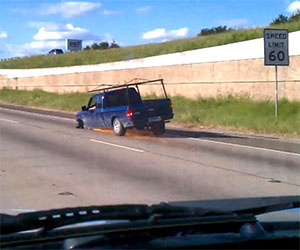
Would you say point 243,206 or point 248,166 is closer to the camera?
point 243,206

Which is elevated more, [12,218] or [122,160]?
[12,218]

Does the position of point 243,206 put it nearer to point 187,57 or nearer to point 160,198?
point 160,198

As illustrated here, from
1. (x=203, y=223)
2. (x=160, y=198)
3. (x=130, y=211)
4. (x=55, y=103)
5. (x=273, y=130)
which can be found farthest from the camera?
(x=55, y=103)

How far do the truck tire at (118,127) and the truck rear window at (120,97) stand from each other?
84cm

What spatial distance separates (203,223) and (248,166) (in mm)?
10790

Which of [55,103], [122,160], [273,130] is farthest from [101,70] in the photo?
[122,160]

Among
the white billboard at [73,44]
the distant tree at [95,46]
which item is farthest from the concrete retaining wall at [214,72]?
the distant tree at [95,46]

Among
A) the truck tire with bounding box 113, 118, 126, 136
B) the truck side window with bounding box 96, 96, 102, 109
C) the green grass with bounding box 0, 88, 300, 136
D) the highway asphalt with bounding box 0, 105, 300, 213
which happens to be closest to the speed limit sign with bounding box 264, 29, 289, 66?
the green grass with bounding box 0, 88, 300, 136

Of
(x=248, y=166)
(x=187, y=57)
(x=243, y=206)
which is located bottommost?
(x=248, y=166)

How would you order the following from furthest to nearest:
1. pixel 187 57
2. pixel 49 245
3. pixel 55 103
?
1. pixel 55 103
2. pixel 187 57
3. pixel 49 245

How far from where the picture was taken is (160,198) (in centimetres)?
1020

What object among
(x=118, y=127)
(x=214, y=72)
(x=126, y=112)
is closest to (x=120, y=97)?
(x=118, y=127)

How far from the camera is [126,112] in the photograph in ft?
71.6

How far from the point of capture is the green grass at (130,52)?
4384 cm
